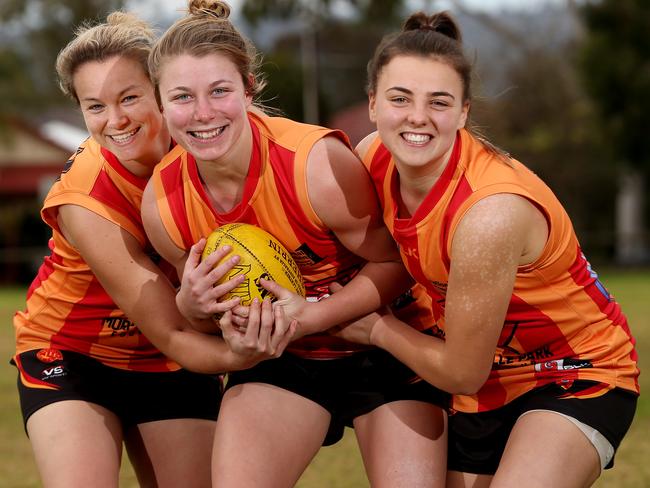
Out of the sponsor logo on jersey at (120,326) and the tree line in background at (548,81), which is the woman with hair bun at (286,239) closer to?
the sponsor logo on jersey at (120,326)

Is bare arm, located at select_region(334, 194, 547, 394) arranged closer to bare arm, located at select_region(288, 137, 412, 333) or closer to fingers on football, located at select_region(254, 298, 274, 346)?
bare arm, located at select_region(288, 137, 412, 333)

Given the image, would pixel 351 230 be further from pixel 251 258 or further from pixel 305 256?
pixel 251 258

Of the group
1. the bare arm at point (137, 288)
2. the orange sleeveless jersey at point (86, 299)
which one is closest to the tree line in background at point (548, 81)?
the orange sleeveless jersey at point (86, 299)

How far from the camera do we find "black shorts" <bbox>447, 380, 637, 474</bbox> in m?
3.95

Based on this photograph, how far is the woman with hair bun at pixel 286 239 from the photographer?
404 centimetres

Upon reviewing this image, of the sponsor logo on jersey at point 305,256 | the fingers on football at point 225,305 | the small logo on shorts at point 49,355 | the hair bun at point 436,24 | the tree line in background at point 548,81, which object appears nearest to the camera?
the fingers on football at point 225,305

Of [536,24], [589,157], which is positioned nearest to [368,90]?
[589,157]

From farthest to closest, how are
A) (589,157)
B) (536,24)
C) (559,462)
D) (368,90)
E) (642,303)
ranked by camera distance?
(536,24)
(589,157)
(642,303)
(368,90)
(559,462)

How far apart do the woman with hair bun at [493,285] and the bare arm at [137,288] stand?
2.50ft

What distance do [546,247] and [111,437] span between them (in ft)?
6.96

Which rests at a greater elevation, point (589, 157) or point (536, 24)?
point (536, 24)

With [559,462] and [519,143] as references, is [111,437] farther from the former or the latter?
[519,143]

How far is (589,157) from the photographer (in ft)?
115

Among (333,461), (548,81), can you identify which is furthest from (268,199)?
(548,81)
